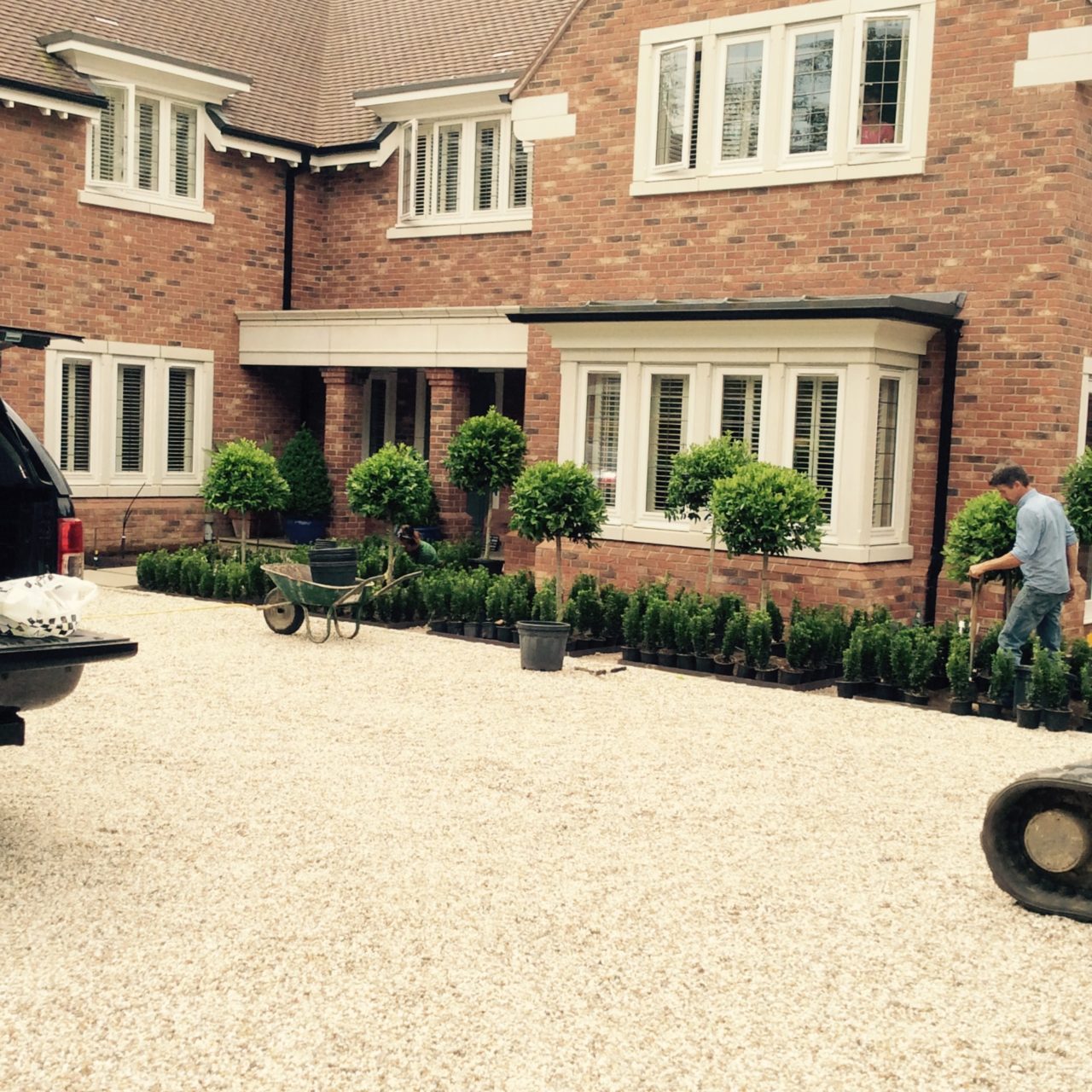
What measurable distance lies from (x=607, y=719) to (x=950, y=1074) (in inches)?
222

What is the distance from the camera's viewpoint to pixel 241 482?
17094 millimetres

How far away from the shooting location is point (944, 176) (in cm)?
1389

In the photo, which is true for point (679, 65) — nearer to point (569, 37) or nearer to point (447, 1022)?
point (569, 37)

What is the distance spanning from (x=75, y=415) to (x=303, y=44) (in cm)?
776

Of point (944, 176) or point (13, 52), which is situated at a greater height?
point (13, 52)

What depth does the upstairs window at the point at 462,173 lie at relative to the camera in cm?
1983

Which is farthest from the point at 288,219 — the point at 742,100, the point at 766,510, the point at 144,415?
the point at 766,510

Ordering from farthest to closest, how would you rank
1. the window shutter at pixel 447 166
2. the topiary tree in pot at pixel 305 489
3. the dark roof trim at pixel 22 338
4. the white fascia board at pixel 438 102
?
the window shutter at pixel 447 166 < the topiary tree in pot at pixel 305 489 < the white fascia board at pixel 438 102 < the dark roof trim at pixel 22 338

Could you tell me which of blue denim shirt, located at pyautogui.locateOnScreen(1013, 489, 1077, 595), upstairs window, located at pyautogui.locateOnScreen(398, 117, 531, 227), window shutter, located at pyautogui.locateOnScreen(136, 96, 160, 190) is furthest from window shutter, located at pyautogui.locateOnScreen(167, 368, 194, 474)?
blue denim shirt, located at pyautogui.locateOnScreen(1013, 489, 1077, 595)

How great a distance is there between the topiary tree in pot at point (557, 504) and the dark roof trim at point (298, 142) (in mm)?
8985

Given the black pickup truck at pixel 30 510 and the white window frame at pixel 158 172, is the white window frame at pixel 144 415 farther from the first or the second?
the black pickup truck at pixel 30 510

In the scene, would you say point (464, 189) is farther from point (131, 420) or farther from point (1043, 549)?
point (1043, 549)

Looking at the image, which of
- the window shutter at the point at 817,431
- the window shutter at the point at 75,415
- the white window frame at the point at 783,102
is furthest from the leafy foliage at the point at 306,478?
the window shutter at the point at 817,431

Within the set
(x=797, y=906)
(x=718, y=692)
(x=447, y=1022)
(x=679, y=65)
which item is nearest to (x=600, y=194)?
(x=679, y=65)
